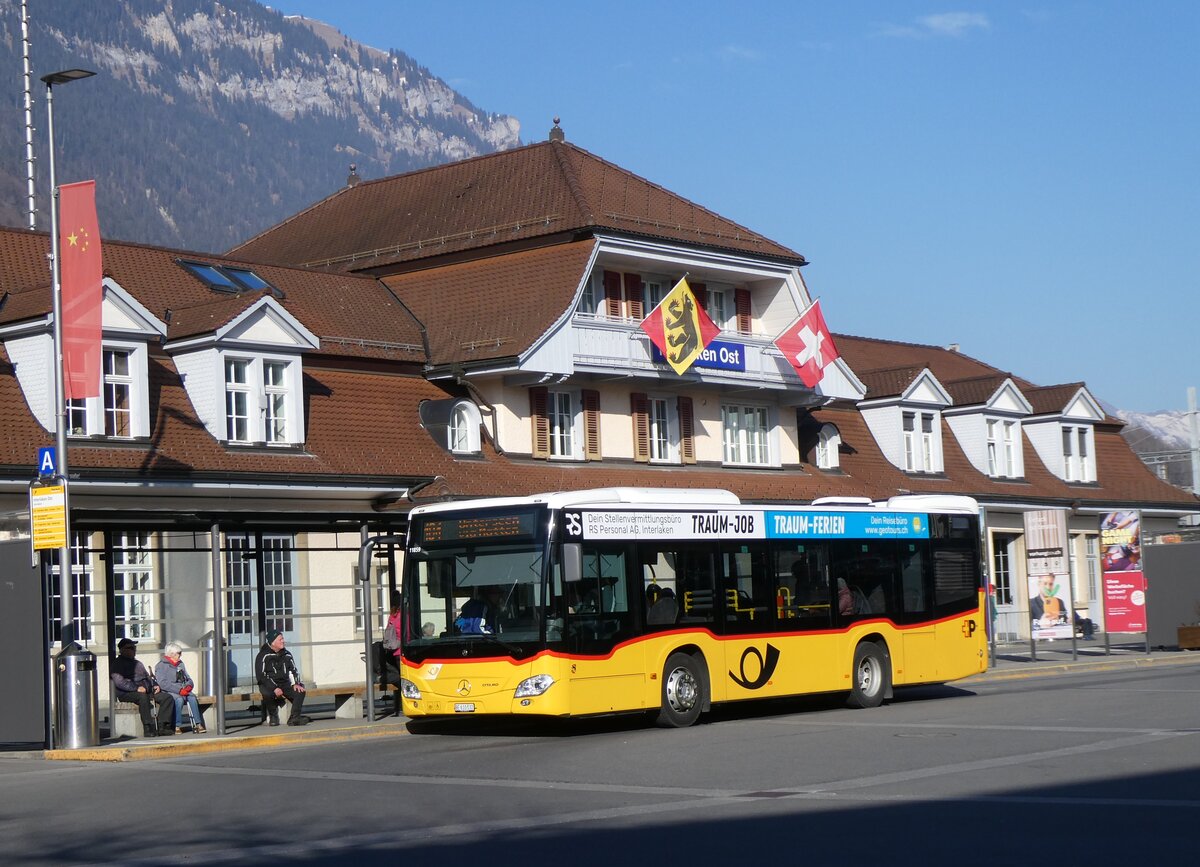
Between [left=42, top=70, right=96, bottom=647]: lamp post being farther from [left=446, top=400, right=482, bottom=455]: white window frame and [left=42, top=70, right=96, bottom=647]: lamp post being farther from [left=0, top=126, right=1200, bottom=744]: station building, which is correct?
[left=446, top=400, right=482, bottom=455]: white window frame

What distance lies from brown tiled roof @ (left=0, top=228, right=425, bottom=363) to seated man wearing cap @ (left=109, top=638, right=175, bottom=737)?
853 cm

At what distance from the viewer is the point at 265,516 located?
22.5m

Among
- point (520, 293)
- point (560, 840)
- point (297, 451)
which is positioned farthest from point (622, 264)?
point (560, 840)

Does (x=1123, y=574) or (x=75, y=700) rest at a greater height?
(x=1123, y=574)

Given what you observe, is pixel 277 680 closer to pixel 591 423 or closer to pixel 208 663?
pixel 208 663

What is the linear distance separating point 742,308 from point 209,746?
84.0 feet

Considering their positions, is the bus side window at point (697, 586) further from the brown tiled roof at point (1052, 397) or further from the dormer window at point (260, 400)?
the brown tiled roof at point (1052, 397)

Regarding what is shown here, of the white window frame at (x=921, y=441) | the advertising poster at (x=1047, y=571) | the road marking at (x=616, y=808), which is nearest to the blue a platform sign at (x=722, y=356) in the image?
the advertising poster at (x=1047, y=571)

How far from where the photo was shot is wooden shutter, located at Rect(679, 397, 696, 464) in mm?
42594

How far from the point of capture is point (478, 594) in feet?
70.2

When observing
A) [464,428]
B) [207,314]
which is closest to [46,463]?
[207,314]

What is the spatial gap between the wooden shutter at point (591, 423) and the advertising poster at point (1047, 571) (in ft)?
31.5

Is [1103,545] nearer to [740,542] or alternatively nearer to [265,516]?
[740,542]

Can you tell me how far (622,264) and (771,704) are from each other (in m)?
16.0
